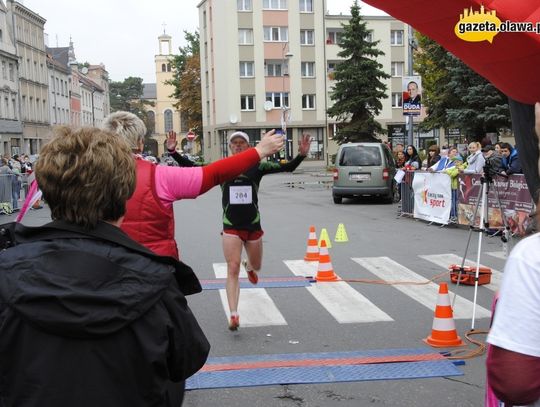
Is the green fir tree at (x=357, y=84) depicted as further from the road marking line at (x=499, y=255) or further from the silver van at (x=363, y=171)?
the road marking line at (x=499, y=255)

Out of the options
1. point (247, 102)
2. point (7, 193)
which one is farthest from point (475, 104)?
point (247, 102)

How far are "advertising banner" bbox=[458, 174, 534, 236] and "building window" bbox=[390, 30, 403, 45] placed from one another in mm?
49436

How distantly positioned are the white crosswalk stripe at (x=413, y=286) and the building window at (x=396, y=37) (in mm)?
53833

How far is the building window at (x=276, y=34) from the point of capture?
5834cm

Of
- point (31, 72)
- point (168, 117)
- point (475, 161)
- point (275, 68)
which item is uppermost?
point (31, 72)

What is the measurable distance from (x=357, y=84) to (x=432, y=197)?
27.6 metres

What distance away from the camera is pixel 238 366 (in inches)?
215

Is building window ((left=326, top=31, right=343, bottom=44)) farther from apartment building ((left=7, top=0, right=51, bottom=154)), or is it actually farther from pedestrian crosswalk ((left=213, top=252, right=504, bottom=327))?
pedestrian crosswalk ((left=213, top=252, right=504, bottom=327))

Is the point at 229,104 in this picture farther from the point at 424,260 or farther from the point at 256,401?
the point at 256,401

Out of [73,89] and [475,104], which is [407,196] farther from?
[73,89]

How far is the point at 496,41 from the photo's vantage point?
17.5ft

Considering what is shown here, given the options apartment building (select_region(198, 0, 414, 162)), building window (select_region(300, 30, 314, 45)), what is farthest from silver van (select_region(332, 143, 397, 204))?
building window (select_region(300, 30, 314, 45))

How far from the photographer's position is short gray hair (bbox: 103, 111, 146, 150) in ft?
12.9

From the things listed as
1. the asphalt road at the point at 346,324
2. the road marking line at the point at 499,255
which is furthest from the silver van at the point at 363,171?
the road marking line at the point at 499,255
